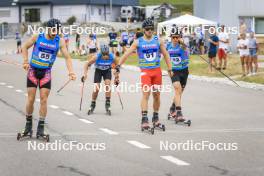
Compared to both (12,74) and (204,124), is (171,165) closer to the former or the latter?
(204,124)

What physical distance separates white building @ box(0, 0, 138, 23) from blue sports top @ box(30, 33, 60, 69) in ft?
261

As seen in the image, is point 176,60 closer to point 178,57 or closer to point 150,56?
point 178,57

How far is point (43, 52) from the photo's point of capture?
42.2ft

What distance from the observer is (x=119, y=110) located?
59.9 ft

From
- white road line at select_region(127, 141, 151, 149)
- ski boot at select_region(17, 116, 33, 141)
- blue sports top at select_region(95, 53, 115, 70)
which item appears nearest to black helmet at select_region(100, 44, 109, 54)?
blue sports top at select_region(95, 53, 115, 70)

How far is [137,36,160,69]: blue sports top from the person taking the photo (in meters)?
14.0

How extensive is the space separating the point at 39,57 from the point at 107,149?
2.14m

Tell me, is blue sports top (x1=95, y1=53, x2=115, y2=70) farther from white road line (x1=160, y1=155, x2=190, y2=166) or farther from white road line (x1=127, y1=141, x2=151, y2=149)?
white road line (x1=160, y1=155, x2=190, y2=166)

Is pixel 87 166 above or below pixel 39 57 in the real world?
below

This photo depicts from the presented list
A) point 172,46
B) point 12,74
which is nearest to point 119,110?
point 172,46

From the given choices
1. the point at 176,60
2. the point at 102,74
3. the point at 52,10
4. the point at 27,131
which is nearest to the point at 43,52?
the point at 27,131

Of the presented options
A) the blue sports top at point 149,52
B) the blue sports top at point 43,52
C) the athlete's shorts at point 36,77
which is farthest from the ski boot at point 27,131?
the blue sports top at point 149,52

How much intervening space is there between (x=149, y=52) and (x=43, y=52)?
2190mm

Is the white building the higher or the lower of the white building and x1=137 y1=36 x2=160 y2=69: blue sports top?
the higher
